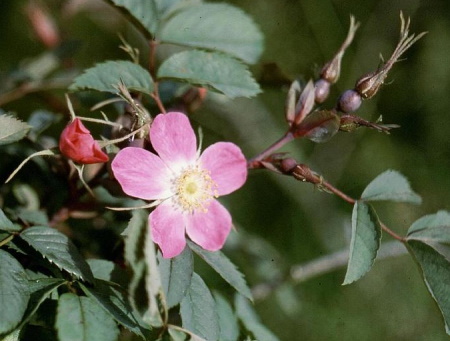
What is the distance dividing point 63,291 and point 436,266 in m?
0.55

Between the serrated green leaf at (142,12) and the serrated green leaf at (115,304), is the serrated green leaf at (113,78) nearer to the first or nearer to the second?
the serrated green leaf at (142,12)

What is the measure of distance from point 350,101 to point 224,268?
0.32 metres

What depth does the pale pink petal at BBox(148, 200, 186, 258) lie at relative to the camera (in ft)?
2.80

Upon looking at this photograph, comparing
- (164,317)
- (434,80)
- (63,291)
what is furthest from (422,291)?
(63,291)

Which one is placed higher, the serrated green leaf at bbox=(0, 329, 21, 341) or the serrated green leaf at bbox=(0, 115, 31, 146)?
the serrated green leaf at bbox=(0, 115, 31, 146)

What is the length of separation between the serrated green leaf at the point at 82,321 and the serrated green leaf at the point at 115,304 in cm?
1

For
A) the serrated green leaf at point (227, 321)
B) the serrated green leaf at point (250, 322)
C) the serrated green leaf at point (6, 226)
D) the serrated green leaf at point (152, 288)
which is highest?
the serrated green leaf at point (6, 226)

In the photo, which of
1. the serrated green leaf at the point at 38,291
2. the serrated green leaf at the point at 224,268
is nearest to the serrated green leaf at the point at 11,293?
the serrated green leaf at the point at 38,291

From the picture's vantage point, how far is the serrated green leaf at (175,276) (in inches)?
33.2

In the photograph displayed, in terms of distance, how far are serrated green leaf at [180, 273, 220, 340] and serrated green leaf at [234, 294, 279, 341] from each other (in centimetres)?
20

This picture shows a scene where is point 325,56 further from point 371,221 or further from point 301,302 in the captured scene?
point 371,221

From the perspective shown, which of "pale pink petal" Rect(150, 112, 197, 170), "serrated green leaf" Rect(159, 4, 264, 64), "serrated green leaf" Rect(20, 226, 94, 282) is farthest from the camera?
"serrated green leaf" Rect(159, 4, 264, 64)

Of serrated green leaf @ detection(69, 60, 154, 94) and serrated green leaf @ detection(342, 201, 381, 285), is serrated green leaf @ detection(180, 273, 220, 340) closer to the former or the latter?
serrated green leaf @ detection(342, 201, 381, 285)

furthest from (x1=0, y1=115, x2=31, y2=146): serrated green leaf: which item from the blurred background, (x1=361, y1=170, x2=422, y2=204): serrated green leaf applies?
the blurred background
